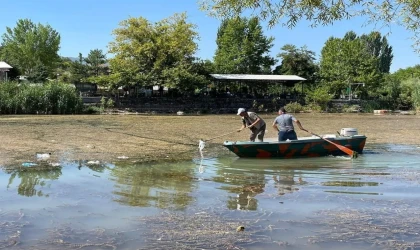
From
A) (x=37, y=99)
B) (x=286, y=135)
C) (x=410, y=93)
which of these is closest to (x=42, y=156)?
(x=286, y=135)

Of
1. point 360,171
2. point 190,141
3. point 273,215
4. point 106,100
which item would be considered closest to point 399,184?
point 360,171

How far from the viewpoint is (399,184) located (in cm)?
972

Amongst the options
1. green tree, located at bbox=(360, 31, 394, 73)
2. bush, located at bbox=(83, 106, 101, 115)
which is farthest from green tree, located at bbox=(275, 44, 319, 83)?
green tree, located at bbox=(360, 31, 394, 73)

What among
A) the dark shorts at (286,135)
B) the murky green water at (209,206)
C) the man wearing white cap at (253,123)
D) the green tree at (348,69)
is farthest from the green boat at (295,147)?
the green tree at (348,69)

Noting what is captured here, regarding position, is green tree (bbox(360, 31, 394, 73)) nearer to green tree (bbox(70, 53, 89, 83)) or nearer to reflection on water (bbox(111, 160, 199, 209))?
green tree (bbox(70, 53, 89, 83))

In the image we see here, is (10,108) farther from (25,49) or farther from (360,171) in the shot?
(360,171)

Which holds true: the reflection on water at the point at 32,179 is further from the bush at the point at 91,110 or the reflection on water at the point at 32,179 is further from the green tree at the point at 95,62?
the green tree at the point at 95,62

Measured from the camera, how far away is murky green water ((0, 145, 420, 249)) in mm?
5724

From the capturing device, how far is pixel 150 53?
45.0m

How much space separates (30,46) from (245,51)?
2723 cm

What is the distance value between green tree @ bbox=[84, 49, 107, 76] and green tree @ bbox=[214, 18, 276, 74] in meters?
13.4

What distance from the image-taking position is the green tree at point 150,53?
4344 centimetres

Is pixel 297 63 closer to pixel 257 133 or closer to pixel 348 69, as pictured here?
pixel 348 69

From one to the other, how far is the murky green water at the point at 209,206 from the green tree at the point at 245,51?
44.4m
